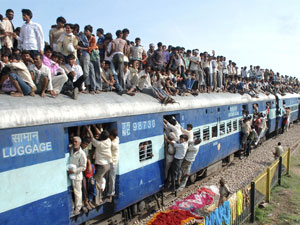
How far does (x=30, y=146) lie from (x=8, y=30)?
4392mm

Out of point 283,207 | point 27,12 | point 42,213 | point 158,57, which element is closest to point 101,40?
point 158,57

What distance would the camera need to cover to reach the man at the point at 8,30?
7.58 metres

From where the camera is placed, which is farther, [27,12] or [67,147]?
[27,12]


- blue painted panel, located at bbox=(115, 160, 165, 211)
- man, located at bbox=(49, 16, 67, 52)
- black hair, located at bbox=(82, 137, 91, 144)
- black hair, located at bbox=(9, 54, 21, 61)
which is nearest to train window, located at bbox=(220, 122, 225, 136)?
blue painted panel, located at bbox=(115, 160, 165, 211)

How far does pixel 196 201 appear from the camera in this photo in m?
8.69

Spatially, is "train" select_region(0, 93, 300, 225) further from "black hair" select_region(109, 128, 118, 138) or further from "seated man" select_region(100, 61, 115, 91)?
"seated man" select_region(100, 61, 115, 91)

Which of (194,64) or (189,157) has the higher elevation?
(194,64)

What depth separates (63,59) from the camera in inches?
279

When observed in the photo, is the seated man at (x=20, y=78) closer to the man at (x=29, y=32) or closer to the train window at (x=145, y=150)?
the man at (x=29, y=32)

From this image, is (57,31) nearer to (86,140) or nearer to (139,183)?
(86,140)

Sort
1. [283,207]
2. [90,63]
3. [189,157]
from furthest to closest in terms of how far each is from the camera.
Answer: [283,207] < [189,157] < [90,63]

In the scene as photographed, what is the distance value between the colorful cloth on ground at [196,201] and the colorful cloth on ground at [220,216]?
129 cm

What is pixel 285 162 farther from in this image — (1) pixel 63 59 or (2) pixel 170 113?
(1) pixel 63 59

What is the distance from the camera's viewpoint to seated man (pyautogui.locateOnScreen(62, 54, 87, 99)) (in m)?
6.40
